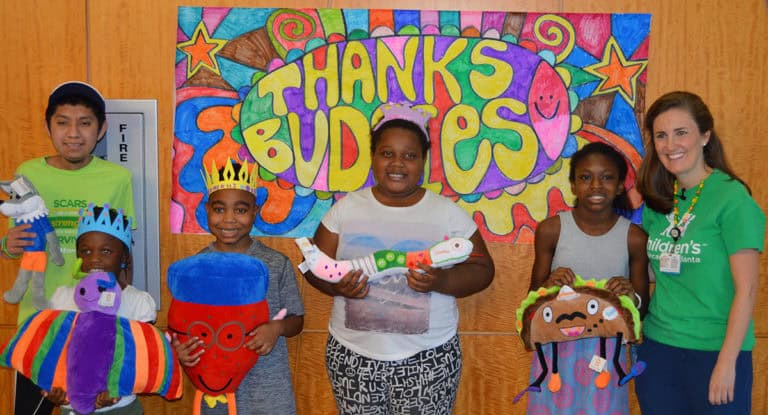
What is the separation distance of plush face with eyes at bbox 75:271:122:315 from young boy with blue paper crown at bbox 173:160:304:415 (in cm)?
40

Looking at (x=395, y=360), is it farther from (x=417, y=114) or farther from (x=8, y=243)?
(x=8, y=243)

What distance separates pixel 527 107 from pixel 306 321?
1.49 m

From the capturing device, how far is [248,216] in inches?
94.6

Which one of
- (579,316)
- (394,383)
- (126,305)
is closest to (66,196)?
(126,305)

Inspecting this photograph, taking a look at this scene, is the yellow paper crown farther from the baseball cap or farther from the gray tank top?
the gray tank top

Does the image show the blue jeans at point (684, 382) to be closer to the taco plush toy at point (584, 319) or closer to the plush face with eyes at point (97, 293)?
the taco plush toy at point (584, 319)

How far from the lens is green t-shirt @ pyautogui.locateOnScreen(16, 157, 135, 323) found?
241 centimetres

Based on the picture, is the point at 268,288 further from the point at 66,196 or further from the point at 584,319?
the point at 584,319

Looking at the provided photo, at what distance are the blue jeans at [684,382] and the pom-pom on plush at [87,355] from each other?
1.77 m

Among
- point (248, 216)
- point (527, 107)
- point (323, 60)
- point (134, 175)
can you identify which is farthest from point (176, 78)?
point (527, 107)

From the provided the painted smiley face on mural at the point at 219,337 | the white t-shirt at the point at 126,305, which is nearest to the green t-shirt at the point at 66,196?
→ the white t-shirt at the point at 126,305

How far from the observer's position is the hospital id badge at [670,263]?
7.05ft

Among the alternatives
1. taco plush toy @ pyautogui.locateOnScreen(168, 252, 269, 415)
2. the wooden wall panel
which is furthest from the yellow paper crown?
the wooden wall panel

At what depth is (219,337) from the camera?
2.19 metres
